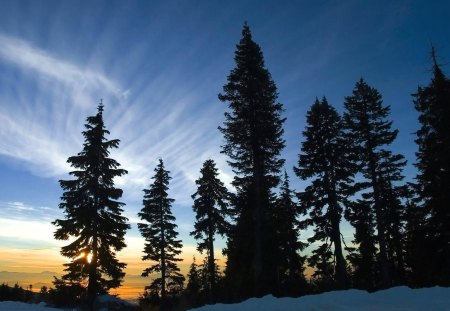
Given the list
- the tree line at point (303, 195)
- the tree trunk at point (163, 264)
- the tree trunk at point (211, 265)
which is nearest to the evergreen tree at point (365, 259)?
the tree line at point (303, 195)

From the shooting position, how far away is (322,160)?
28.1m

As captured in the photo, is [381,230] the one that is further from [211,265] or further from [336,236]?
Result: [211,265]

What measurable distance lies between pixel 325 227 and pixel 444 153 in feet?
30.3

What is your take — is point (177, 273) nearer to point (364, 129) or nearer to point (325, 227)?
point (325, 227)

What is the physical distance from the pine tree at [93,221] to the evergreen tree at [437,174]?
21.2 meters

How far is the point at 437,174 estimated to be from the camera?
2427 cm

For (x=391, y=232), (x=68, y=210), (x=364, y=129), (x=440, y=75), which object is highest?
(x=440, y=75)

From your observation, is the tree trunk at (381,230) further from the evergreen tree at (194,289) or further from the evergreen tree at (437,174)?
the evergreen tree at (194,289)

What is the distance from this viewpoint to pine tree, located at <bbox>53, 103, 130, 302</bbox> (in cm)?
2686

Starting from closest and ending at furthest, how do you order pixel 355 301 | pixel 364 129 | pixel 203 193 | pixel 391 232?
1. pixel 355 301
2. pixel 364 129
3. pixel 391 232
4. pixel 203 193

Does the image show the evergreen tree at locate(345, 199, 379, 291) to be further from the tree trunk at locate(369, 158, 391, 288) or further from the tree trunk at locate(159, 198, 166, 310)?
the tree trunk at locate(159, 198, 166, 310)

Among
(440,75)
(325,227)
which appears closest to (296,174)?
(325,227)

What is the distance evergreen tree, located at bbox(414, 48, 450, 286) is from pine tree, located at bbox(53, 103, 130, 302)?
2122 centimetres

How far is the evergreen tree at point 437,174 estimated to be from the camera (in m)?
23.2
